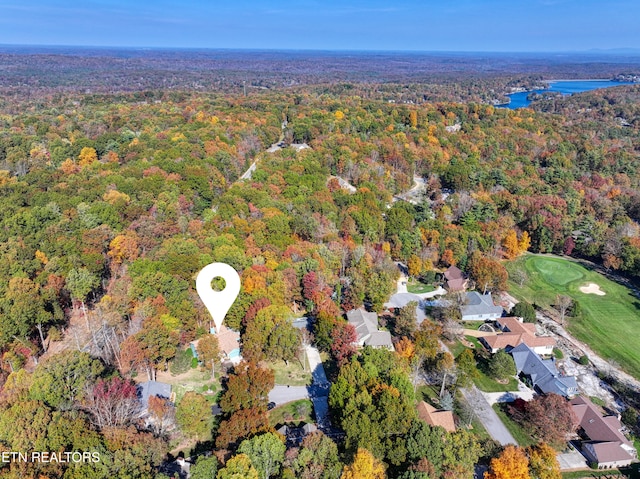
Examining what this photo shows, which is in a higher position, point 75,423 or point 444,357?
point 75,423

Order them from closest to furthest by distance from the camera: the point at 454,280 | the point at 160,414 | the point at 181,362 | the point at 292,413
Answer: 1. the point at 160,414
2. the point at 292,413
3. the point at 181,362
4. the point at 454,280

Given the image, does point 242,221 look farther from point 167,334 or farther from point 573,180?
point 573,180

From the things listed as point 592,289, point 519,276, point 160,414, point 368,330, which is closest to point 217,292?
point 160,414

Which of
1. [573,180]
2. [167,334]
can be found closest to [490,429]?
[167,334]

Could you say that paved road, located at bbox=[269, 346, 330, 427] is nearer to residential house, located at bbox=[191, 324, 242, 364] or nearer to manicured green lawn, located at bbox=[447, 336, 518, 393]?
residential house, located at bbox=[191, 324, 242, 364]

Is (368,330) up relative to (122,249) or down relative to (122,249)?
down

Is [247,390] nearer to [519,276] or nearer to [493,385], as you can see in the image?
[493,385]
